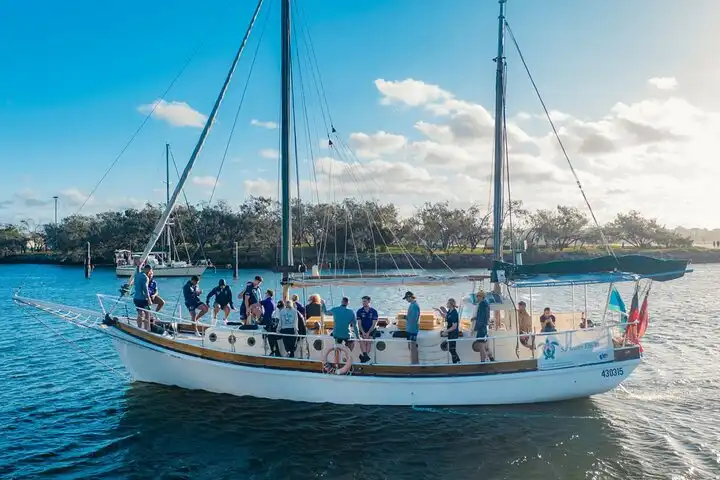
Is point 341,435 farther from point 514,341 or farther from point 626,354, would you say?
point 626,354

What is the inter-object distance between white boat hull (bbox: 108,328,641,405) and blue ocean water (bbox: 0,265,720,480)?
32 centimetres

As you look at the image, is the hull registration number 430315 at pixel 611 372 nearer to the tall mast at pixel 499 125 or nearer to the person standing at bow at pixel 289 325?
the tall mast at pixel 499 125

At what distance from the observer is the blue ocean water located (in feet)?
37.9

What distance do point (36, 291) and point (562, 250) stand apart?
81.8 meters

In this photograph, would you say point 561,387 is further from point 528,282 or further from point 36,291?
point 36,291

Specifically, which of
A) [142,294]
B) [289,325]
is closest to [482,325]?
[289,325]

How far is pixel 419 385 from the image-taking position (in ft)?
46.9

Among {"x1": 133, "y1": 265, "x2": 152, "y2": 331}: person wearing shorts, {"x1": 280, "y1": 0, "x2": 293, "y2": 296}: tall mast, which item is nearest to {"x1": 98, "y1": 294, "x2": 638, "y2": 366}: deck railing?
{"x1": 133, "y1": 265, "x2": 152, "y2": 331}: person wearing shorts

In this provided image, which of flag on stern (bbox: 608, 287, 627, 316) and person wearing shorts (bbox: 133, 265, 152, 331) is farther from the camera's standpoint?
flag on stern (bbox: 608, 287, 627, 316)

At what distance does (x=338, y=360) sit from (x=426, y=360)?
251 cm

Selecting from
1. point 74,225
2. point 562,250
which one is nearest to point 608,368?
point 562,250

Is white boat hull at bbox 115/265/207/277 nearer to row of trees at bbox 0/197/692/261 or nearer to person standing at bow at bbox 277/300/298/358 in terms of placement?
Result: row of trees at bbox 0/197/692/261

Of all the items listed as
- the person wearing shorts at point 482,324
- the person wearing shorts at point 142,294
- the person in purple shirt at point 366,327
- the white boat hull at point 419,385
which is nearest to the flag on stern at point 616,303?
the white boat hull at point 419,385

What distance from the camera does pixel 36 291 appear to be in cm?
5341
